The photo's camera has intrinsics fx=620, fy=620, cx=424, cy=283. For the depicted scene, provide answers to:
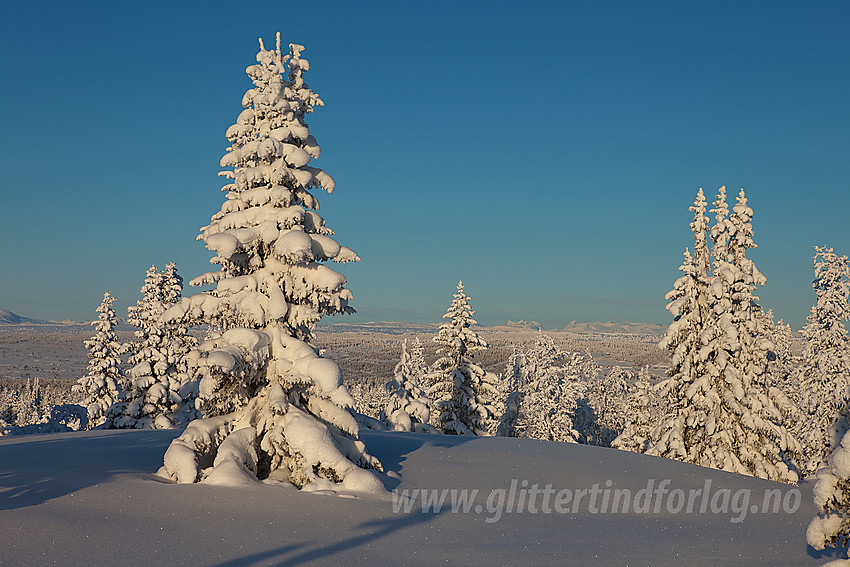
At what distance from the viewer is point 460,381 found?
106ft

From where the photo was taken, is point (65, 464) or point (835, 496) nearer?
point (835, 496)

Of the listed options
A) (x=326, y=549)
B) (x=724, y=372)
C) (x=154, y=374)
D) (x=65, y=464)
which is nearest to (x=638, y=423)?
(x=724, y=372)

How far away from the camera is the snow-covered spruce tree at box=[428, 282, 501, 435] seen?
32.5 meters

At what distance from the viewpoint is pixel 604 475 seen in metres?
15.4

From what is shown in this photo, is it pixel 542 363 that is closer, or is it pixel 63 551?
pixel 63 551

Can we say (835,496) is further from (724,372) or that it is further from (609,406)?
(609,406)

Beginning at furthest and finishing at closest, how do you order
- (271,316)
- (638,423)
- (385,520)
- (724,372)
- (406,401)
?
(638,423)
(406,401)
(724,372)
(271,316)
(385,520)

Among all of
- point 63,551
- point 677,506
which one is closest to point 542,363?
point 677,506

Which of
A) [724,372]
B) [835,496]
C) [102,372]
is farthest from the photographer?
[102,372]

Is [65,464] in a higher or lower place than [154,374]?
higher

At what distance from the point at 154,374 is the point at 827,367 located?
3733 centimetres

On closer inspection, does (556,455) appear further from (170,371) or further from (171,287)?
(171,287)

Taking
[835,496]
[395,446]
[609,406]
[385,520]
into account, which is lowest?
[609,406]

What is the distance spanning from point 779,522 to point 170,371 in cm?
3107
